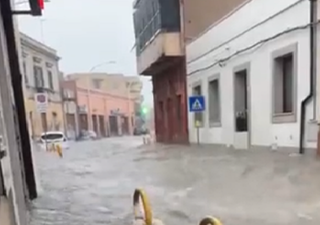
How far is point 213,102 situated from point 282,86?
6058mm

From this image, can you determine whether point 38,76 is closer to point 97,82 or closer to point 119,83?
point 97,82

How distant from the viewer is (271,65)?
1312 cm

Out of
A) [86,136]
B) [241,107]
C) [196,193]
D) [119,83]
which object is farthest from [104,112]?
[196,193]

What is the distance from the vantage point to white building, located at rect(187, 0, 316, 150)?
38.7 ft

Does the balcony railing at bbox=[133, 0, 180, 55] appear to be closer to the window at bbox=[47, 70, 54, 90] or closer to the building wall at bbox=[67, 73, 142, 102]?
the window at bbox=[47, 70, 54, 90]

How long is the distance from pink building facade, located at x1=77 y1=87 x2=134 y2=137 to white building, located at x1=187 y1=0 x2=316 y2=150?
3393cm

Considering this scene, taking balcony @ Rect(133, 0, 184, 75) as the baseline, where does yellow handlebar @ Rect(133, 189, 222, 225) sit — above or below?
below

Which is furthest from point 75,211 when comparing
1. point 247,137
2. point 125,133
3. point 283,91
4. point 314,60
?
point 125,133

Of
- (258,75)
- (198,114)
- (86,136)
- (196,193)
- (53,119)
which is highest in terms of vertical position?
(258,75)

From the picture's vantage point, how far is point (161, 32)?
20.4m

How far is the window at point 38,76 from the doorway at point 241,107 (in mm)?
24792

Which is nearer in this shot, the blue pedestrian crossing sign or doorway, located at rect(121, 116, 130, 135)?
the blue pedestrian crossing sign

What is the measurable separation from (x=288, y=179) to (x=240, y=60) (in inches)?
300

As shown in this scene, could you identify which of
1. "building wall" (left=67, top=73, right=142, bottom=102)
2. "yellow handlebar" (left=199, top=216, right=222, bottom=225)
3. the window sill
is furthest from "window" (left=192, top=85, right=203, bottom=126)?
"building wall" (left=67, top=73, right=142, bottom=102)
